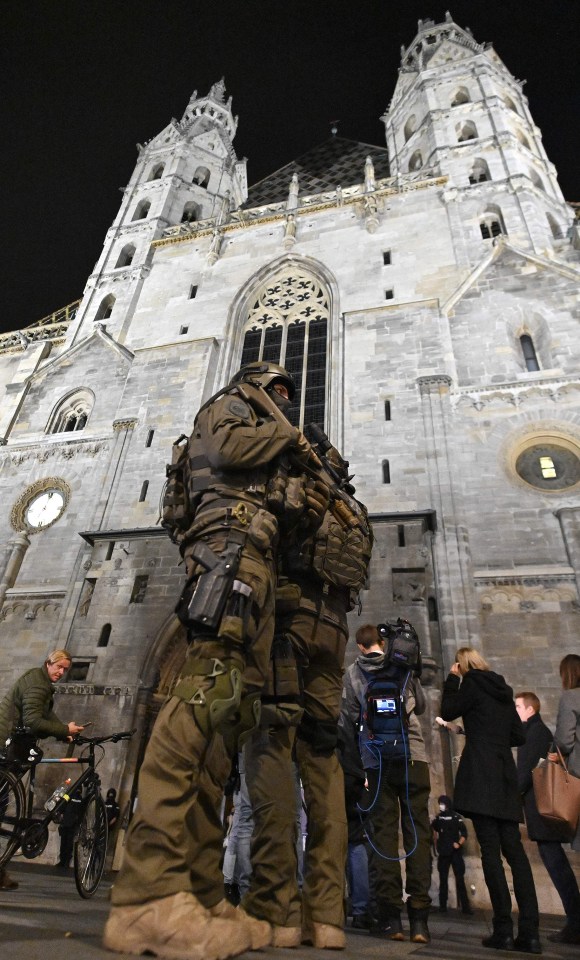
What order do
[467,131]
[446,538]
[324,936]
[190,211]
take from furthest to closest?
[190,211] → [467,131] → [446,538] → [324,936]

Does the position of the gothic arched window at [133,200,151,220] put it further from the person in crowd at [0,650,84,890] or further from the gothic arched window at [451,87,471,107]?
the person in crowd at [0,650,84,890]

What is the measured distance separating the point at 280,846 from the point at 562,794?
88.5 inches

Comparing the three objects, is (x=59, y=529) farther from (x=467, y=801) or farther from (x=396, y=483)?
(x=467, y=801)

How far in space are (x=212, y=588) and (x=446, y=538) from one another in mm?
7982

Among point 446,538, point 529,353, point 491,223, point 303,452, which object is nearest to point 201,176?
point 491,223

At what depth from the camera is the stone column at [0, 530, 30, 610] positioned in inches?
467

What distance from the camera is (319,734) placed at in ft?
10.2

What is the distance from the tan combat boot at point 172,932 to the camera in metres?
1.68

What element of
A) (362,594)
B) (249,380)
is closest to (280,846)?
(249,380)

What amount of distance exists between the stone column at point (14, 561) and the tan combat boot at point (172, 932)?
11.4m

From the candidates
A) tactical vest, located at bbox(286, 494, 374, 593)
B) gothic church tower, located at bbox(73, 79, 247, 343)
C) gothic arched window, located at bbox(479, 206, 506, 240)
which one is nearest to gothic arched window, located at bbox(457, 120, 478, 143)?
gothic arched window, located at bbox(479, 206, 506, 240)

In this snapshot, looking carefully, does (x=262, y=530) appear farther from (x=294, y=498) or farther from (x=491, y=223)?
(x=491, y=223)

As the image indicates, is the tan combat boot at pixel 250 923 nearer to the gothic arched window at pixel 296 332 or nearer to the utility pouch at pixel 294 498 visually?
the utility pouch at pixel 294 498

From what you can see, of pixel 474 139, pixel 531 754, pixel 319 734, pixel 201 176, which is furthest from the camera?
pixel 201 176
